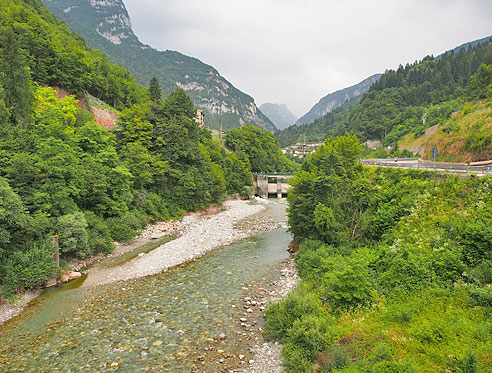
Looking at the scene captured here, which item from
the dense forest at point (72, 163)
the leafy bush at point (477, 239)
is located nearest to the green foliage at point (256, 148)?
the dense forest at point (72, 163)

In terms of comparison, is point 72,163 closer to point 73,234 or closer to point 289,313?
point 73,234

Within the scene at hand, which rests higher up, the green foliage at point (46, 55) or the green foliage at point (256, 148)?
the green foliage at point (46, 55)

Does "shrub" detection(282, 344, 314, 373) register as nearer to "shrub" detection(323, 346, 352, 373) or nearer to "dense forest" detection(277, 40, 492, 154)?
"shrub" detection(323, 346, 352, 373)

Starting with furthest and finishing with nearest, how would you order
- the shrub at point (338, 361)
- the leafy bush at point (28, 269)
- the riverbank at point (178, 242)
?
the riverbank at point (178, 242), the leafy bush at point (28, 269), the shrub at point (338, 361)

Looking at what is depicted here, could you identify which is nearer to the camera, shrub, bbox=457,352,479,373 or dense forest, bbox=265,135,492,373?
shrub, bbox=457,352,479,373

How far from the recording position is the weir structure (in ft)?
232

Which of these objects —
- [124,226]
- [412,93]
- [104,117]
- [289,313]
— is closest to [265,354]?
[289,313]

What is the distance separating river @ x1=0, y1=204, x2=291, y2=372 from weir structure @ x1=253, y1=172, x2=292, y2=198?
51491 millimetres

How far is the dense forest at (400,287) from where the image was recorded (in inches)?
337

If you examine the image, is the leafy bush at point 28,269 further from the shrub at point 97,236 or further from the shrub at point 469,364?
the shrub at point 469,364

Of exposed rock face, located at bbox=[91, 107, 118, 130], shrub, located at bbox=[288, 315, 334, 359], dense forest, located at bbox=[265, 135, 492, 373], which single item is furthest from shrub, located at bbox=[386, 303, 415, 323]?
exposed rock face, located at bbox=[91, 107, 118, 130]

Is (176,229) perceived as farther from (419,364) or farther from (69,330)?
(419,364)

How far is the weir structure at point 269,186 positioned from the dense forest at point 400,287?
4942cm

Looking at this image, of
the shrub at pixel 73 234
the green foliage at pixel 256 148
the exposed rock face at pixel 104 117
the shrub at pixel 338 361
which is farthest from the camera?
the green foliage at pixel 256 148
